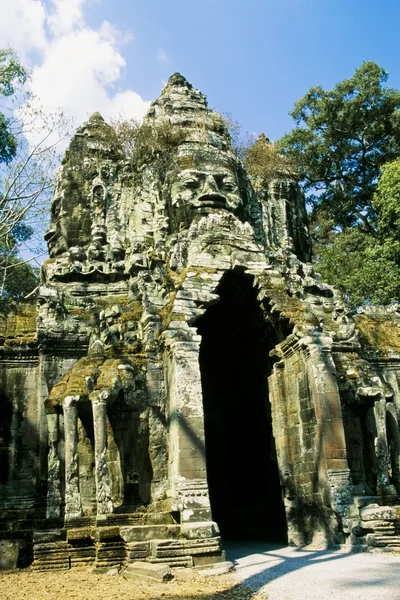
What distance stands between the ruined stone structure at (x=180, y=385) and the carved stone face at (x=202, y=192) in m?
0.05

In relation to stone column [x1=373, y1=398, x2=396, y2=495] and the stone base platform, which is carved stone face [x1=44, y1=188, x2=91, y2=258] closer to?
the stone base platform

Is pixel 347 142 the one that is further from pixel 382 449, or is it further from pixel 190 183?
pixel 382 449

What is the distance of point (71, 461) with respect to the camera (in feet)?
33.2

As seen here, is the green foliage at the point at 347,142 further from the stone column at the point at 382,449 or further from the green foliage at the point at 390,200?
the stone column at the point at 382,449

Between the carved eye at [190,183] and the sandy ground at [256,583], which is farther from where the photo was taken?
the carved eye at [190,183]

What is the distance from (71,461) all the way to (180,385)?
7.44 ft

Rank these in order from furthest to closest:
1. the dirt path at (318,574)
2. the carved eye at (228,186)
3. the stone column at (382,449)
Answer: the carved eye at (228,186) < the stone column at (382,449) < the dirt path at (318,574)

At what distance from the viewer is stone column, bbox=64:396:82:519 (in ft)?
32.2

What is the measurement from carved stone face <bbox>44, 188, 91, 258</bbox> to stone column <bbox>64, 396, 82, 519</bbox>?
22.2 feet

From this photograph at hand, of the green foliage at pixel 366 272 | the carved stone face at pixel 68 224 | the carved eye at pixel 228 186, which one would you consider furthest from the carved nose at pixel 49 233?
the green foliage at pixel 366 272

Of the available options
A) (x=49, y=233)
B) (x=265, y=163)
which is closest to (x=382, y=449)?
(x=49, y=233)

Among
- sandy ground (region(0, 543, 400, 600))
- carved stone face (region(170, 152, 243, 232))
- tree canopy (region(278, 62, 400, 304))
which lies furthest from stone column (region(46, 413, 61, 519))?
tree canopy (region(278, 62, 400, 304))

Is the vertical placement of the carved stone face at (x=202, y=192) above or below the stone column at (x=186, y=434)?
above

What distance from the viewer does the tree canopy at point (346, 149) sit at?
1316 inches
